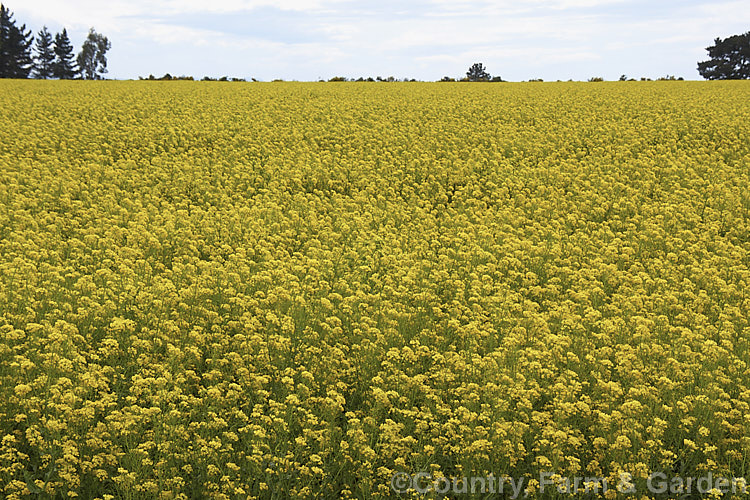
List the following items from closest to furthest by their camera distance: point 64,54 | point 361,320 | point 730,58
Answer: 1. point 361,320
2. point 730,58
3. point 64,54

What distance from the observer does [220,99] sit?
3206cm

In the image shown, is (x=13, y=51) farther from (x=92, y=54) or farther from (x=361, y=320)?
(x=361, y=320)

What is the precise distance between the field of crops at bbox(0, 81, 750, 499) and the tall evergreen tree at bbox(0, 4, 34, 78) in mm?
62789

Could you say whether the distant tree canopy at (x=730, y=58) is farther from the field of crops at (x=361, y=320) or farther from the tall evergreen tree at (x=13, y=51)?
the tall evergreen tree at (x=13, y=51)

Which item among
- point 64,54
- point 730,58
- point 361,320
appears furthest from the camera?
point 64,54

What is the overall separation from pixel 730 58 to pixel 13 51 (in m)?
75.9

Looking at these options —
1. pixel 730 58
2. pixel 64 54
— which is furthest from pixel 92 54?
pixel 730 58

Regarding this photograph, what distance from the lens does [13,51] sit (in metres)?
74.1

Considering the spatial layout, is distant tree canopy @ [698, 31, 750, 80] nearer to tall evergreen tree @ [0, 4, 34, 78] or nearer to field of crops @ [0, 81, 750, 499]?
field of crops @ [0, 81, 750, 499]

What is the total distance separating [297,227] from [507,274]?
174 inches

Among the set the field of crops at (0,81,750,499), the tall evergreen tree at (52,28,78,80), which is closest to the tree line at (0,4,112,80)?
the tall evergreen tree at (52,28,78,80)

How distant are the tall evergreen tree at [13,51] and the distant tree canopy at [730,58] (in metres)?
73.4

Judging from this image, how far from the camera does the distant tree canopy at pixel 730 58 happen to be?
68.1 metres

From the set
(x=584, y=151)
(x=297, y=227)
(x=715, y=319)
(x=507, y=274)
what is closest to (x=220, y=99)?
(x=584, y=151)
